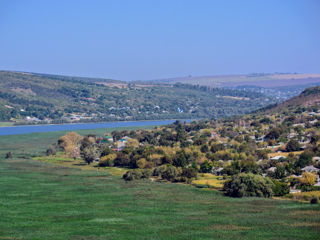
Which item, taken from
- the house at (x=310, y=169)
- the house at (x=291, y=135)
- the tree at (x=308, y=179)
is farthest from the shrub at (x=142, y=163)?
the house at (x=291, y=135)

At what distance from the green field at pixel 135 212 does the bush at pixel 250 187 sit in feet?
4.71

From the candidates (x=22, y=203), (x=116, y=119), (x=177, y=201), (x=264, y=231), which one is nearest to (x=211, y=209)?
(x=177, y=201)

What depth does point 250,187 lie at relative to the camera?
178 feet

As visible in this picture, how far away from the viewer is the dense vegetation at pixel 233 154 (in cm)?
5681

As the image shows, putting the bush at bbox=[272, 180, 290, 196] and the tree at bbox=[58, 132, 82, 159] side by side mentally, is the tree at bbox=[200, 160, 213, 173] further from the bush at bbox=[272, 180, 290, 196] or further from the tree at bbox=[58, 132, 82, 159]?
the tree at bbox=[58, 132, 82, 159]

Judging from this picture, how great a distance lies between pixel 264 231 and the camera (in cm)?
4006

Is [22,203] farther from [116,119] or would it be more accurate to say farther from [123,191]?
[116,119]

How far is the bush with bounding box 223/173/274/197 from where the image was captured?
5388 cm

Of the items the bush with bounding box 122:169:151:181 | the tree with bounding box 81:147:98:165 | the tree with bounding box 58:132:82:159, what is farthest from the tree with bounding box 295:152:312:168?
the tree with bounding box 58:132:82:159

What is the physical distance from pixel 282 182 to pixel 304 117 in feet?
166

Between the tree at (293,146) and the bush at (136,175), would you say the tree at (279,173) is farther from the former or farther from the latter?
the tree at (293,146)

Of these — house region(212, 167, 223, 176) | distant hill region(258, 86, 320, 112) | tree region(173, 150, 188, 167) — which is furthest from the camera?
distant hill region(258, 86, 320, 112)

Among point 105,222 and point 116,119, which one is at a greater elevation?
point 105,222

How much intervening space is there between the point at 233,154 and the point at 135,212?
106ft
